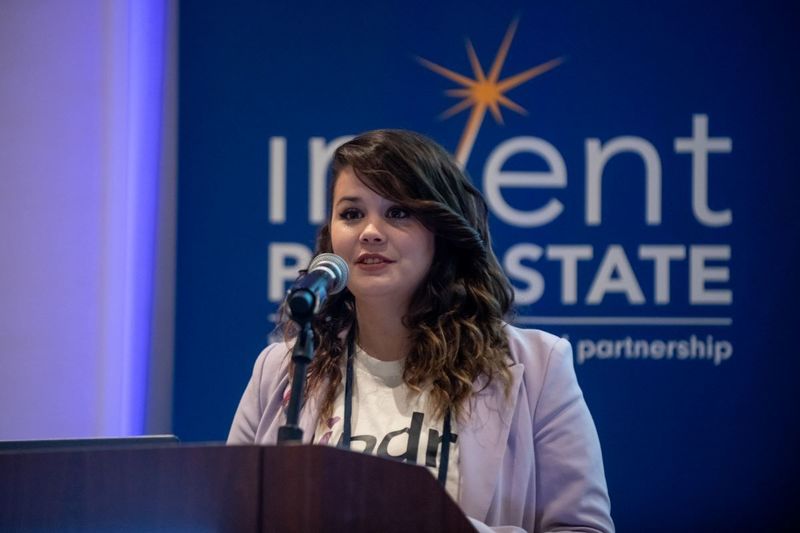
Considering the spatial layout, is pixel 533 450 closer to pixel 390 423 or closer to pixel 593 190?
pixel 390 423

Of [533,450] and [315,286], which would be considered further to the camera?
[533,450]

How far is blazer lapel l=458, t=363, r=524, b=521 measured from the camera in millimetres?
2104

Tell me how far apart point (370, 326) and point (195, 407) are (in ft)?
6.01

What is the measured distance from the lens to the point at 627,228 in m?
3.89

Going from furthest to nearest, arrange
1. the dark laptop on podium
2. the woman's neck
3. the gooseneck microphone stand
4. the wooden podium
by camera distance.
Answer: the woman's neck < the gooseneck microphone stand < the dark laptop on podium < the wooden podium

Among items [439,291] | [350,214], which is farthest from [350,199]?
[439,291]

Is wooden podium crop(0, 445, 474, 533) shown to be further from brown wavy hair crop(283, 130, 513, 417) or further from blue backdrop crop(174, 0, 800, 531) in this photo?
blue backdrop crop(174, 0, 800, 531)

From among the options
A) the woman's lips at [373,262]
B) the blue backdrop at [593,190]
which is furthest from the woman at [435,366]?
the blue backdrop at [593,190]

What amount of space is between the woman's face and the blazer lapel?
1.09 ft

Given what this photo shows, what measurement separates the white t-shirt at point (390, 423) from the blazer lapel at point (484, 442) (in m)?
0.03

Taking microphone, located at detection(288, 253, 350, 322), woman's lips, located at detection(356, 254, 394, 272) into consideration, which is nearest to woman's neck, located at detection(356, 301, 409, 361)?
woman's lips, located at detection(356, 254, 394, 272)

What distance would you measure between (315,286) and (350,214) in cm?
67

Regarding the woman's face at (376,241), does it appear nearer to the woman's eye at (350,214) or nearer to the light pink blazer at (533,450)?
the woman's eye at (350,214)

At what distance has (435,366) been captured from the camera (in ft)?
7.45
